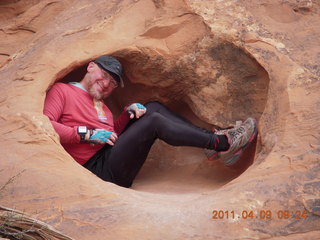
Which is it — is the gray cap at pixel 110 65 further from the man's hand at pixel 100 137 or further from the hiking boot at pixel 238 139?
the hiking boot at pixel 238 139

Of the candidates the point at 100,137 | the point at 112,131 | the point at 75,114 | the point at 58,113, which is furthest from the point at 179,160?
the point at 58,113

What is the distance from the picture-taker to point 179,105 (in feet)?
14.1

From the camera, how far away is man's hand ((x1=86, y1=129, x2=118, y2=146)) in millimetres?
3466

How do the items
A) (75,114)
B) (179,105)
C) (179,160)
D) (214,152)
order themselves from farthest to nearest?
1. (179,105)
2. (179,160)
3. (214,152)
4. (75,114)

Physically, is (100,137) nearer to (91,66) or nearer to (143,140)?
(143,140)

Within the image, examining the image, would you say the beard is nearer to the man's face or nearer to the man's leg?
the man's face

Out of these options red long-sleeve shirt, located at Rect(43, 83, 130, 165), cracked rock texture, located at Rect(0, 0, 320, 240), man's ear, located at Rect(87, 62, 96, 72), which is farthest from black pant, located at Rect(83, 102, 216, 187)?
man's ear, located at Rect(87, 62, 96, 72)

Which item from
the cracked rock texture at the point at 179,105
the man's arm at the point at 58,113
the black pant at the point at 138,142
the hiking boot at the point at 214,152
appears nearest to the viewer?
the cracked rock texture at the point at 179,105

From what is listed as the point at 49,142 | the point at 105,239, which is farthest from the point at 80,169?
the point at 105,239

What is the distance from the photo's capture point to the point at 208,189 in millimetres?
3510

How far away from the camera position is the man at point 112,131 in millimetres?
3422

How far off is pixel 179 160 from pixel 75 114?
0.98 meters

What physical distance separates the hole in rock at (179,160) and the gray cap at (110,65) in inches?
11.6

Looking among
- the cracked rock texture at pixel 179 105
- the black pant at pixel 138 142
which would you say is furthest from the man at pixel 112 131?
the cracked rock texture at pixel 179 105
